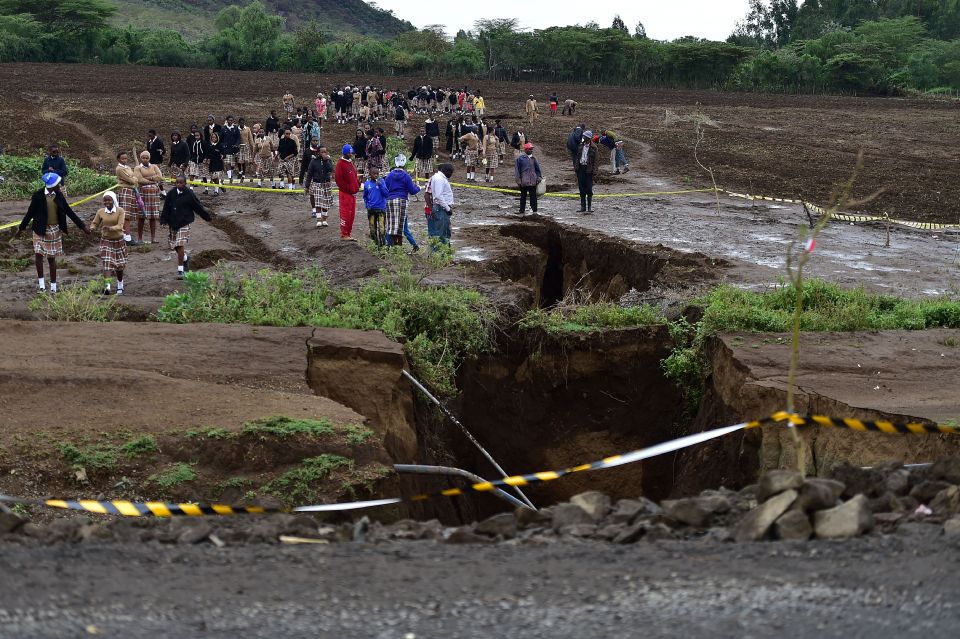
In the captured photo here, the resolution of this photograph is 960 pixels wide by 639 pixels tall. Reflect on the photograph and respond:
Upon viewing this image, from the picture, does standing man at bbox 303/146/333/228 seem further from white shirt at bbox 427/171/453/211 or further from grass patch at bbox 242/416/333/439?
grass patch at bbox 242/416/333/439

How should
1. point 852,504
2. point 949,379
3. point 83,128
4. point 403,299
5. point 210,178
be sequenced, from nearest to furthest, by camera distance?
point 852,504 → point 949,379 → point 403,299 → point 210,178 → point 83,128

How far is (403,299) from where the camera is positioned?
42.8ft

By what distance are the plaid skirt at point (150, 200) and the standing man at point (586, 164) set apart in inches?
336

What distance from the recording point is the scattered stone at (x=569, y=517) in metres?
7.11

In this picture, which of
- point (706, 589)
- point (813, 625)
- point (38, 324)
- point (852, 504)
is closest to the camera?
point (813, 625)

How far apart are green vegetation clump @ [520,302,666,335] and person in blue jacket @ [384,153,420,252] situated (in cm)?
406

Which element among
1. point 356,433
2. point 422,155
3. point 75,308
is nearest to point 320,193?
point 422,155

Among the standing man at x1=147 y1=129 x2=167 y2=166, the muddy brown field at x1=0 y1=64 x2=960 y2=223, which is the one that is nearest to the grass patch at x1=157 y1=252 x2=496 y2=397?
the standing man at x1=147 y1=129 x2=167 y2=166

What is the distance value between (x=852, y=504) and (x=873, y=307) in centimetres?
775

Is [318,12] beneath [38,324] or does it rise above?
above

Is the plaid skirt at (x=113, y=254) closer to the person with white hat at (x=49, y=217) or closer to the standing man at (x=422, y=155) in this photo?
the person with white hat at (x=49, y=217)

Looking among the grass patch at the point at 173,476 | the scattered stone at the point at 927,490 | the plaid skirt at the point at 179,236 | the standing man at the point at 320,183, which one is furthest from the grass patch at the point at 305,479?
the standing man at the point at 320,183

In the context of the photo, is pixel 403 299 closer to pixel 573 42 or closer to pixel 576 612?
pixel 576 612

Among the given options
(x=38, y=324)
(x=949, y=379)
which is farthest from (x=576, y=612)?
(x=38, y=324)
